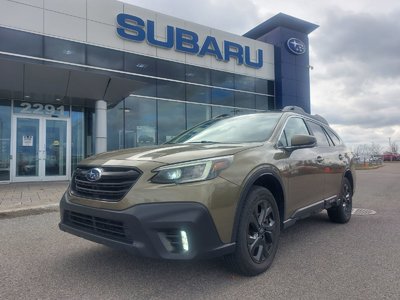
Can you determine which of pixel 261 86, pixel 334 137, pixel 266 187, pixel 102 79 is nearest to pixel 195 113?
pixel 261 86

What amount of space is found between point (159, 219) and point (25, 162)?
1238 centimetres

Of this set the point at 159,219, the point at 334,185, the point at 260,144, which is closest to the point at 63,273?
the point at 159,219

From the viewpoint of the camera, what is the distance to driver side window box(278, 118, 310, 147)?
445 cm

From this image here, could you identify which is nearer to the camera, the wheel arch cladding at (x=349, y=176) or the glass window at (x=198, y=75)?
the wheel arch cladding at (x=349, y=176)

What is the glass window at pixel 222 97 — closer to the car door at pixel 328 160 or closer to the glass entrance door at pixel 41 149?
the glass entrance door at pixel 41 149

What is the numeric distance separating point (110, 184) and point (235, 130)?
1.87m

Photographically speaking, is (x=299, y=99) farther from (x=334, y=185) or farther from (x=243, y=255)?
(x=243, y=255)

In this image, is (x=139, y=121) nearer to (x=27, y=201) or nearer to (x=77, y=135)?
(x=77, y=135)

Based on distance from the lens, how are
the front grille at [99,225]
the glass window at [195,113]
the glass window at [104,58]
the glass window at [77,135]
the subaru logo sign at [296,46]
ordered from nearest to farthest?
the front grille at [99,225] → the glass window at [77,135] → the glass window at [104,58] → the glass window at [195,113] → the subaru logo sign at [296,46]

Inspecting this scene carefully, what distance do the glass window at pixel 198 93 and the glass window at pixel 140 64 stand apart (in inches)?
78.3

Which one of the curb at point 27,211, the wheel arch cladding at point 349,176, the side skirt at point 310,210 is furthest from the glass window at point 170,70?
the side skirt at point 310,210

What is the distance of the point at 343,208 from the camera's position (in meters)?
6.13

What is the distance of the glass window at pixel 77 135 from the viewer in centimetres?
1480

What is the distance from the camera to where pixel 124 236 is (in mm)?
3145
